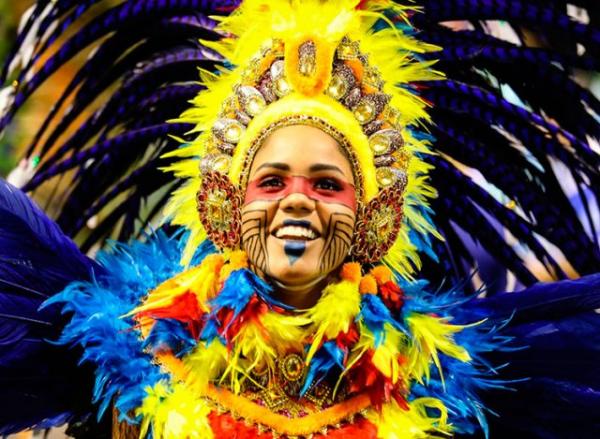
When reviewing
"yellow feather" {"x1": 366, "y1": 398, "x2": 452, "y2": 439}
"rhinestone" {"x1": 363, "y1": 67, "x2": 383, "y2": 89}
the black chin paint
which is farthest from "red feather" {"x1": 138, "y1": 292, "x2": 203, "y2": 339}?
"rhinestone" {"x1": 363, "y1": 67, "x2": 383, "y2": 89}

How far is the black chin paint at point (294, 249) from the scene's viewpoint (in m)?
2.27

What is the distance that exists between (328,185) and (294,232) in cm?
17

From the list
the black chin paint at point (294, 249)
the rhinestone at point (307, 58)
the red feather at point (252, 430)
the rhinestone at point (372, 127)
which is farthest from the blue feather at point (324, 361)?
the rhinestone at point (307, 58)

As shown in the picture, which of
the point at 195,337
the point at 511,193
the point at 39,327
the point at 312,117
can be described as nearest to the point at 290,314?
the point at 195,337

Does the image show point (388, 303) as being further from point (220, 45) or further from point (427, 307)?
point (220, 45)

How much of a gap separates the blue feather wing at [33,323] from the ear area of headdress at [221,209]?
16.5 inches

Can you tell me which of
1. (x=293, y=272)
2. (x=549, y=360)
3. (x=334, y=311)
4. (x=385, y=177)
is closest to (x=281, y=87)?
(x=385, y=177)

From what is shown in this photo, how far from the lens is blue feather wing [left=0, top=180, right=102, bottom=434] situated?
238cm

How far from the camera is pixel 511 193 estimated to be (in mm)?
2867

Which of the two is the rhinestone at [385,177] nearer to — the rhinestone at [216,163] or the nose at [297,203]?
the nose at [297,203]

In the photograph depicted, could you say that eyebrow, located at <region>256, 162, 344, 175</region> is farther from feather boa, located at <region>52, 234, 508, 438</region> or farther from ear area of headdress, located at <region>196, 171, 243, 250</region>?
feather boa, located at <region>52, 234, 508, 438</region>

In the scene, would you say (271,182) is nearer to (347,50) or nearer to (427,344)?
(347,50)

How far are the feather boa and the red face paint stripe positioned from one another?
0.18 metres

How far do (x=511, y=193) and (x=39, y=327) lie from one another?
150cm
